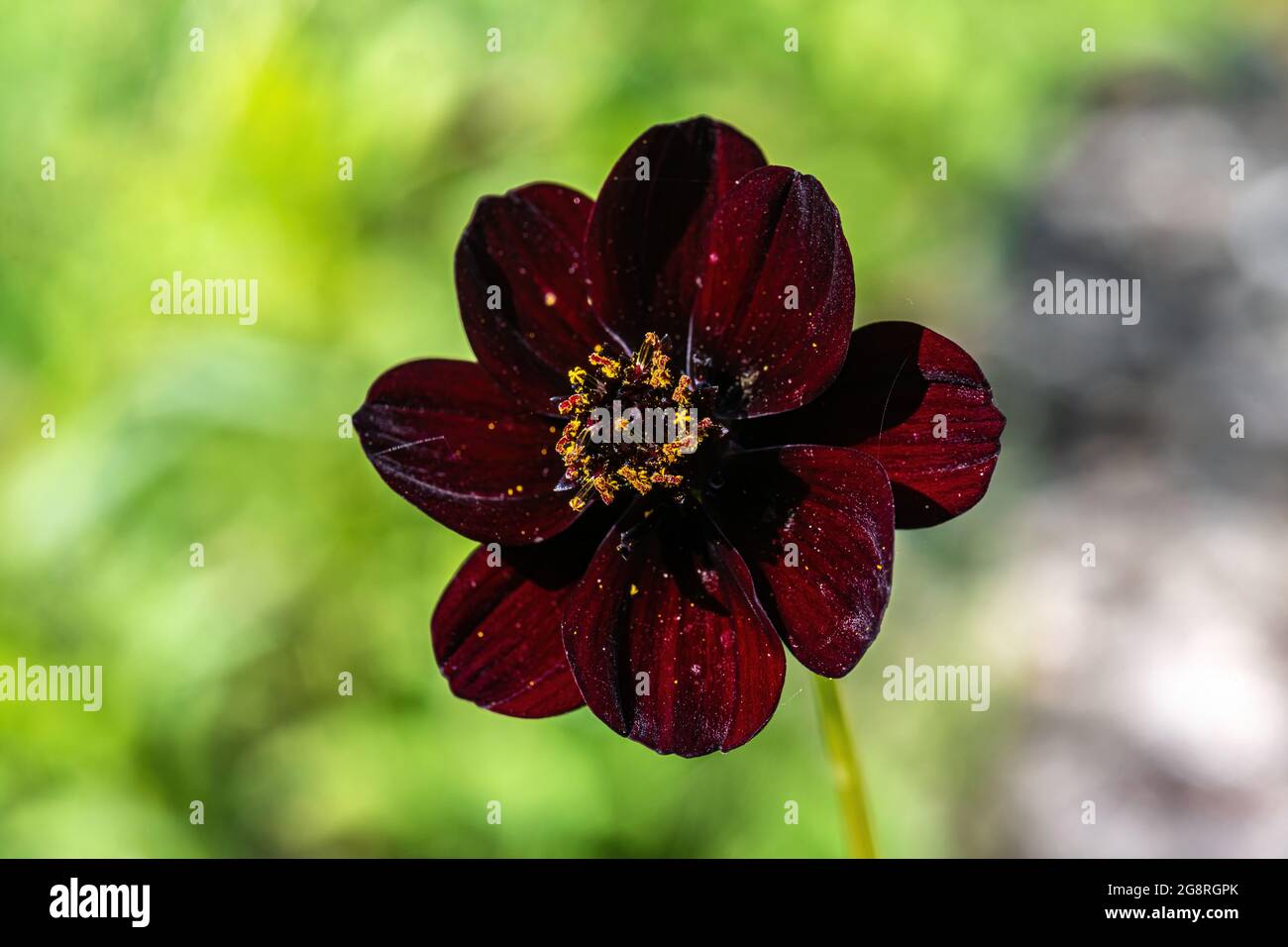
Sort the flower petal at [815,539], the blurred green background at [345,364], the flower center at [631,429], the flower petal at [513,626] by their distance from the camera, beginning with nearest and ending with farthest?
the flower petal at [815,539] < the flower center at [631,429] < the flower petal at [513,626] < the blurred green background at [345,364]

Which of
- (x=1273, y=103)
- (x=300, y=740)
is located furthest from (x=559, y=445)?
(x=1273, y=103)

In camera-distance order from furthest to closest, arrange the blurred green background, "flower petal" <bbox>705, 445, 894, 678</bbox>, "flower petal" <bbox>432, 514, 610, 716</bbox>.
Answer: the blurred green background < "flower petal" <bbox>432, 514, 610, 716</bbox> < "flower petal" <bbox>705, 445, 894, 678</bbox>

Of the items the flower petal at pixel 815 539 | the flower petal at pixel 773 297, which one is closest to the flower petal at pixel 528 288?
the flower petal at pixel 773 297

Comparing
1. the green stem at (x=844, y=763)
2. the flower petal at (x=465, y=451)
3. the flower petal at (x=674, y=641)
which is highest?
the flower petal at (x=465, y=451)

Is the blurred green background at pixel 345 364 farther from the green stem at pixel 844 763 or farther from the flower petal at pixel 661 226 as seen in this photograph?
the flower petal at pixel 661 226

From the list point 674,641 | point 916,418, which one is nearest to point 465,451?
point 674,641

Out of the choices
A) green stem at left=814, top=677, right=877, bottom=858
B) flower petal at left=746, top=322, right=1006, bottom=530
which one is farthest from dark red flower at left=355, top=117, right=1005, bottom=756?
green stem at left=814, top=677, right=877, bottom=858

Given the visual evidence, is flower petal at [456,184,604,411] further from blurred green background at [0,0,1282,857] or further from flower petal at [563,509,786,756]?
blurred green background at [0,0,1282,857]
